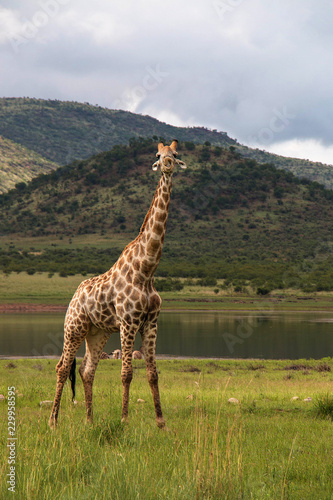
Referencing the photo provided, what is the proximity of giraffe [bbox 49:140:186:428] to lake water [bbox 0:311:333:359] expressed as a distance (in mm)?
15633

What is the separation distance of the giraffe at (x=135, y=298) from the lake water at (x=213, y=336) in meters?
15.6

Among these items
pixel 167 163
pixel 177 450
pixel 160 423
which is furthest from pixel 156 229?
pixel 177 450

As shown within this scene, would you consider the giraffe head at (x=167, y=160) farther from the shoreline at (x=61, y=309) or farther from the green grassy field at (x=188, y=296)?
the green grassy field at (x=188, y=296)

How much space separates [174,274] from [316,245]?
29.3 meters

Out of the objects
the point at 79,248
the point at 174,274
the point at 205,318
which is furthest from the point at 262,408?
the point at 79,248

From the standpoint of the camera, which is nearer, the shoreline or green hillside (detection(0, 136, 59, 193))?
the shoreline

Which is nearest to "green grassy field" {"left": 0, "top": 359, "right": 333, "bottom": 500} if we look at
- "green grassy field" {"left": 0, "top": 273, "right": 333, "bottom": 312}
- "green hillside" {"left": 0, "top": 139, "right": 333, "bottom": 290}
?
"green grassy field" {"left": 0, "top": 273, "right": 333, "bottom": 312}

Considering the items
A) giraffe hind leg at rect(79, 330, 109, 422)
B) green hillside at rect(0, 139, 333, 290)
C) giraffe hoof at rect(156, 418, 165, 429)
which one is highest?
green hillside at rect(0, 139, 333, 290)

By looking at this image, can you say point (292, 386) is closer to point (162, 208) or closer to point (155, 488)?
point (162, 208)

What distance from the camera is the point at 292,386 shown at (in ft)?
47.0

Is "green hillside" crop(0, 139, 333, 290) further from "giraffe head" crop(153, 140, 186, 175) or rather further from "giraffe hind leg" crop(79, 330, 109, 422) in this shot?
"giraffe head" crop(153, 140, 186, 175)

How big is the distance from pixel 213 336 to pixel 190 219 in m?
65.5

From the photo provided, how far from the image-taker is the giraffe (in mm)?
7879

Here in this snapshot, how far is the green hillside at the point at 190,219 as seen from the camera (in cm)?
6688
